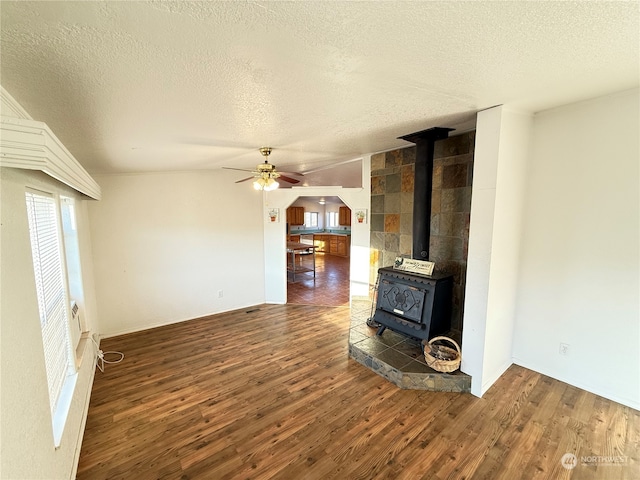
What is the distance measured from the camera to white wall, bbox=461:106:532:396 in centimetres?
218

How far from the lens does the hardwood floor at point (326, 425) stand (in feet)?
5.69

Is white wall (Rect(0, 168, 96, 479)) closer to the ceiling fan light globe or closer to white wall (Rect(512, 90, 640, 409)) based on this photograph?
the ceiling fan light globe

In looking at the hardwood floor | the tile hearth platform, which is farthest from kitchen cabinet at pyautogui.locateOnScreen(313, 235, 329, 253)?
the hardwood floor

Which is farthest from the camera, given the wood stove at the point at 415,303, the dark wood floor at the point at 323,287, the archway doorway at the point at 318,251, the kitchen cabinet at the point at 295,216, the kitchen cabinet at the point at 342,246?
the kitchen cabinet at the point at 295,216

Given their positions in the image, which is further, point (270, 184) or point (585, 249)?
point (270, 184)

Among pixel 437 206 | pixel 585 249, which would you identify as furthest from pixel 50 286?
pixel 585 249

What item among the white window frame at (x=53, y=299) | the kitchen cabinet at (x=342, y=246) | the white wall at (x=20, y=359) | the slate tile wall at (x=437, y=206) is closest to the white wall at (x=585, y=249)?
the slate tile wall at (x=437, y=206)

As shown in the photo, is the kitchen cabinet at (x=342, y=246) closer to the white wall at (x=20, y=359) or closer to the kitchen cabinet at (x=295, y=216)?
the kitchen cabinet at (x=295, y=216)

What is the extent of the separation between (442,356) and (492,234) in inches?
49.6

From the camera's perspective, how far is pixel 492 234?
221cm

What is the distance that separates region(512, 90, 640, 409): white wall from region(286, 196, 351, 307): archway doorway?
293cm

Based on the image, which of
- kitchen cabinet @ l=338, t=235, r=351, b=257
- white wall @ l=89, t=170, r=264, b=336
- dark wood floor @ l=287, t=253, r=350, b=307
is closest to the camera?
white wall @ l=89, t=170, r=264, b=336

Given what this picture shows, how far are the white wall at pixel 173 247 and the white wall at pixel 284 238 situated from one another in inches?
6.8

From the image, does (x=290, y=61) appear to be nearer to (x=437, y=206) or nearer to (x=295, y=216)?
(x=437, y=206)
